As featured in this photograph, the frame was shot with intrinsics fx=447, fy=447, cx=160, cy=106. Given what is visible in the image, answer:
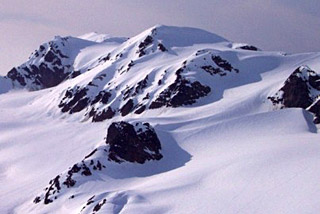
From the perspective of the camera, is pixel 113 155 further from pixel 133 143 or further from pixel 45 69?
pixel 45 69

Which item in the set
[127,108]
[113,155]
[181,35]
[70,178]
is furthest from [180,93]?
[181,35]

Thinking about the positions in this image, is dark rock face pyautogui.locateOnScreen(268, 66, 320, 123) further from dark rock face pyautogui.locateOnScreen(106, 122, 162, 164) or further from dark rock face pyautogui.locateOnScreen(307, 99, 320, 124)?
dark rock face pyautogui.locateOnScreen(106, 122, 162, 164)

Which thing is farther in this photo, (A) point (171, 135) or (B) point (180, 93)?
(B) point (180, 93)

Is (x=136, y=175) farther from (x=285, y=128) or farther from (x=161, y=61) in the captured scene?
(x=161, y=61)

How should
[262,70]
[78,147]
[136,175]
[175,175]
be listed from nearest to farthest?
1. [175,175]
2. [136,175]
3. [78,147]
4. [262,70]

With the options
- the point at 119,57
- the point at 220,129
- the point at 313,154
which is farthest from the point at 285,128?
the point at 119,57

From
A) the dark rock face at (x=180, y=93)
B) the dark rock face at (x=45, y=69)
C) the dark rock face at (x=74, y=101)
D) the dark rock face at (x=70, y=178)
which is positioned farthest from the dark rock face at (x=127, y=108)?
the dark rock face at (x=45, y=69)
